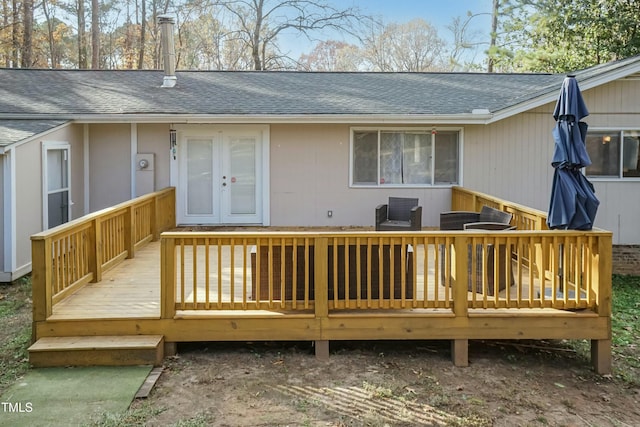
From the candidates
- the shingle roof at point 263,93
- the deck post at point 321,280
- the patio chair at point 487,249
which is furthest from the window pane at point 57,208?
the patio chair at point 487,249

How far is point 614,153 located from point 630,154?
0.28 metres

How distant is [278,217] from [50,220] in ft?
12.1

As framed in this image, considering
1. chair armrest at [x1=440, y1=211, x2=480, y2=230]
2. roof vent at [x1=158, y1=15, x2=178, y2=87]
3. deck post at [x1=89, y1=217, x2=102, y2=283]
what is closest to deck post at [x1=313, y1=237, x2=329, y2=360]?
deck post at [x1=89, y1=217, x2=102, y2=283]

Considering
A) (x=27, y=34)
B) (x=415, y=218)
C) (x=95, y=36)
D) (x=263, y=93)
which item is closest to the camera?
(x=415, y=218)

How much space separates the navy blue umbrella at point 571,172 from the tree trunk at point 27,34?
2170 cm

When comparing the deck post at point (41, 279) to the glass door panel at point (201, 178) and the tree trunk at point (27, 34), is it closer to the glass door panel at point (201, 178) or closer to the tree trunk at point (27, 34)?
the glass door panel at point (201, 178)

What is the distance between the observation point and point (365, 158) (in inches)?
402

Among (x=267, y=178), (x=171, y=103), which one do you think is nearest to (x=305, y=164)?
(x=267, y=178)

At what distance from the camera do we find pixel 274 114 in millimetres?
9508

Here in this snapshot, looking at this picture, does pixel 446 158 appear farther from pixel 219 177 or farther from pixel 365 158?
pixel 219 177

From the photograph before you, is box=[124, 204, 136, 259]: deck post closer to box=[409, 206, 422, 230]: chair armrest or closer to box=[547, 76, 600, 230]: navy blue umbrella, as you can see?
box=[409, 206, 422, 230]: chair armrest

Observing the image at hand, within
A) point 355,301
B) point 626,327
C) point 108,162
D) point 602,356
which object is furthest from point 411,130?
point 602,356

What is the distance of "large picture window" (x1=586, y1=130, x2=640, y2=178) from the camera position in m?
10.1

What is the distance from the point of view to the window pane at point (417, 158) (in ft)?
33.7
